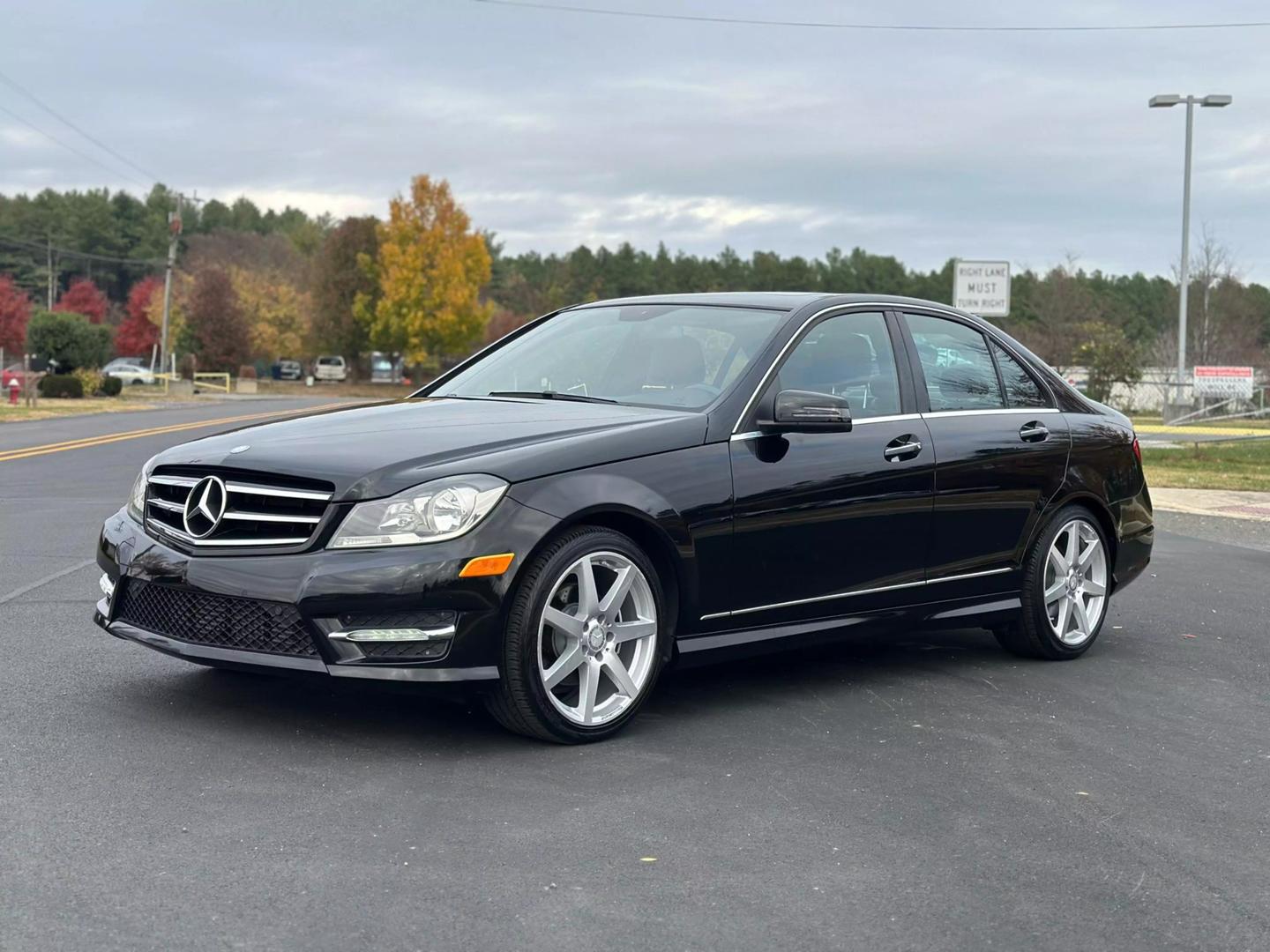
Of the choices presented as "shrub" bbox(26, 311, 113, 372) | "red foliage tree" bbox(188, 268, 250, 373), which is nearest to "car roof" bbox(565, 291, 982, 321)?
"shrub" bbox(26, 311, 113, 372)

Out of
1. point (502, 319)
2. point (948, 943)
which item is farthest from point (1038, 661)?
point (502, 319)

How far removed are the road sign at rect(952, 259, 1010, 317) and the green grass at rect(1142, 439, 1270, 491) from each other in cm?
368

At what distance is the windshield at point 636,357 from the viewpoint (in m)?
6.18

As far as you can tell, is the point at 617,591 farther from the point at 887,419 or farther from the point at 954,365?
the point at 954,365

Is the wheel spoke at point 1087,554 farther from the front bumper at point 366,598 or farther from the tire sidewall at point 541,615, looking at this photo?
the front bumper at point 366,598

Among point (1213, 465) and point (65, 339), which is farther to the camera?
point (65, 339)

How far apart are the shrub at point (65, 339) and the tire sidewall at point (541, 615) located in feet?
146

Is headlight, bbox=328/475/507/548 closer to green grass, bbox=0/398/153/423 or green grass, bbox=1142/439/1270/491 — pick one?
green grass, bbox=1142/439/1270/491

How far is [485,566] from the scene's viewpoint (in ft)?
16.6

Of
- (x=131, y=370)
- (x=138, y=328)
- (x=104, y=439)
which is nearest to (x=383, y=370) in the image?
(x=138, y=328)

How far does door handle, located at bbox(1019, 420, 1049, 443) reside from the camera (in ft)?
23.5

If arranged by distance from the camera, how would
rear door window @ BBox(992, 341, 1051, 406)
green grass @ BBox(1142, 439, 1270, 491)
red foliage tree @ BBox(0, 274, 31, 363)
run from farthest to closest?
red foliage tree @ BBox(0, 274, 31, 363) < green grass @ BBox(1142, 439, 1270, 491) < rear door window @ BBox(992, 341, 1051, 406)

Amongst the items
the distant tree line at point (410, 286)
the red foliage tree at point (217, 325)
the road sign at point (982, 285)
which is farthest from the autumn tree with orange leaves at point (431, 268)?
the road sign at point (982, 285)

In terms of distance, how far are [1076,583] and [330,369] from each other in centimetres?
8644
